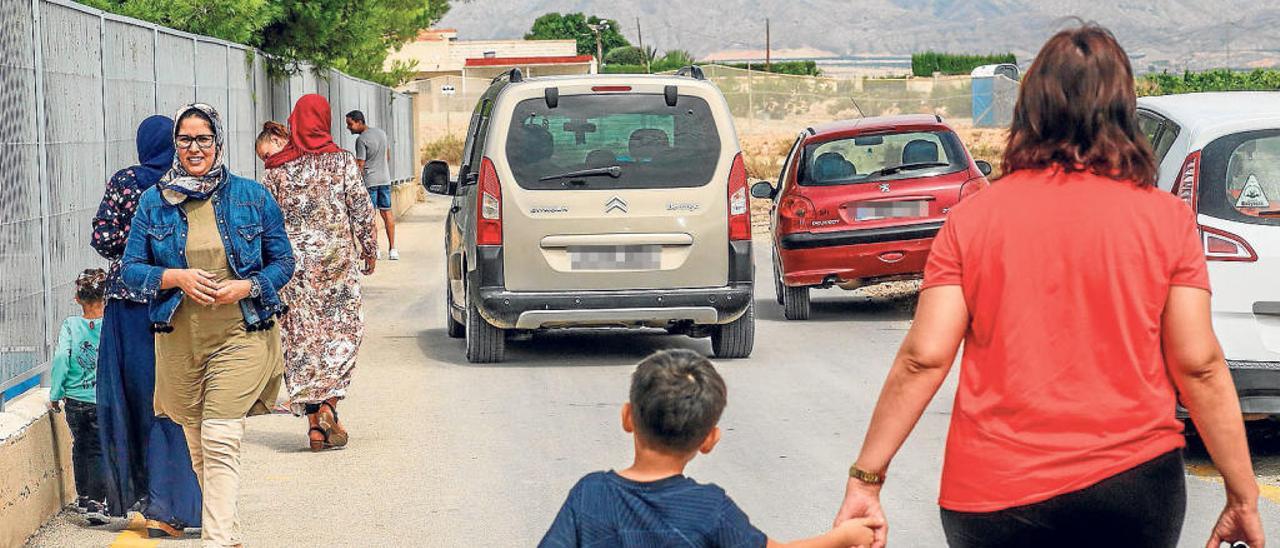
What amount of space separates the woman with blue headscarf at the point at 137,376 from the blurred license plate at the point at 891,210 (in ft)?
25.5

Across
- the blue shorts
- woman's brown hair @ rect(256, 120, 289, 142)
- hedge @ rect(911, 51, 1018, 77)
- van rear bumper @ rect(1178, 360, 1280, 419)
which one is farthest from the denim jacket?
hedge @ rect(911, 51, 1018, 77)

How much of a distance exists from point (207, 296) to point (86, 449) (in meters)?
1.28

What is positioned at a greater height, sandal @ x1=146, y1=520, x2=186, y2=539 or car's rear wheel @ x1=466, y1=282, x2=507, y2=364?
car's rear wheel @ x1=466, y1=282, x2=507, y2=364

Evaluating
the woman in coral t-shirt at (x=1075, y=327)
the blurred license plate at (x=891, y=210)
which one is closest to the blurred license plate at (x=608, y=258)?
the blurred license plate at (x=891, y=210)

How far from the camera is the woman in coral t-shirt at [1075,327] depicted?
132 inches

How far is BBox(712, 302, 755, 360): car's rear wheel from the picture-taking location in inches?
468

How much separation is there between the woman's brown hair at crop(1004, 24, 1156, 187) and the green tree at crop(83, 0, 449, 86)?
10.4 m

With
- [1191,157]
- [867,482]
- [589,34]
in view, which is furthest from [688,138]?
[589,34]

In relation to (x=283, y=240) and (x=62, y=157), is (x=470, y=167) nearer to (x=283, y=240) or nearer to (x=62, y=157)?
(x=62, y=157)

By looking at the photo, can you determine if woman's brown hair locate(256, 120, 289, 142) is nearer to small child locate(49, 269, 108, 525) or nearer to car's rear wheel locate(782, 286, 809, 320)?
small child locate(49, 269, 108, 525)

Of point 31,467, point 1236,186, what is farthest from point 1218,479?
point 31,467

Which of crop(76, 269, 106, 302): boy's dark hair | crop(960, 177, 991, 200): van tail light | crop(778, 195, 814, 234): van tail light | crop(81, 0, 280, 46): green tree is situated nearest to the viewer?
crop(76, 269, 106, 302): boy's dark hair

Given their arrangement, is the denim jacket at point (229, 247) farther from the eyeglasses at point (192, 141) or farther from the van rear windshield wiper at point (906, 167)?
the van rear windshield wiper at point (906, 167)

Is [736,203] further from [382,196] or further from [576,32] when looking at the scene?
[576,32]
